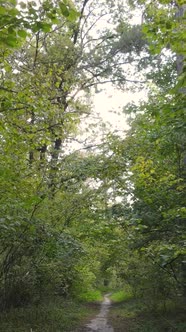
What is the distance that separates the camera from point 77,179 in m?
10.3

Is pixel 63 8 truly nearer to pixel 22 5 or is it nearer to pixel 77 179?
pixel 22 5

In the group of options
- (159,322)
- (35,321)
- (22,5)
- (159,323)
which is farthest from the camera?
(159,322)

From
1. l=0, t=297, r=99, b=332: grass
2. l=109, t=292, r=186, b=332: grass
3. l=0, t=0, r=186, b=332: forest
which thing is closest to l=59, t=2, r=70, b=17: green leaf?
l=0, t=0, r=186, b=332: forest

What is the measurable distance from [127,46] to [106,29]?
1.66 meters

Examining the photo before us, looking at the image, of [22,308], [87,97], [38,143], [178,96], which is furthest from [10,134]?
[87,97]

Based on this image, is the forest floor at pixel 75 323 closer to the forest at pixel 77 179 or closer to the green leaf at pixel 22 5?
the forest at pixel 77 179

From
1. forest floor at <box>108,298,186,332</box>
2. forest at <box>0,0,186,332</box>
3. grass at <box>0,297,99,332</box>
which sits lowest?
forest floor at <box>108,298,186,332</box>

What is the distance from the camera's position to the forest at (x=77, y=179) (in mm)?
4289

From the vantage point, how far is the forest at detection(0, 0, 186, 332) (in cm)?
429

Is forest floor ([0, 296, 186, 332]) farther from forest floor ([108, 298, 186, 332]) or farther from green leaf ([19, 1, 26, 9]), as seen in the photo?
green leaf ([19, 1, 26, 9])

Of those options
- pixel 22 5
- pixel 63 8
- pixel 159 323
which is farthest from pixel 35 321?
pixel 63 8

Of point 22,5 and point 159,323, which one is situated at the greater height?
point 22,5

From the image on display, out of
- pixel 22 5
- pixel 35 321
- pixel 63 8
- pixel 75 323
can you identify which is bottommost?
pixel 75 323

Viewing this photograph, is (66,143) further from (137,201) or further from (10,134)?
(10,134)
